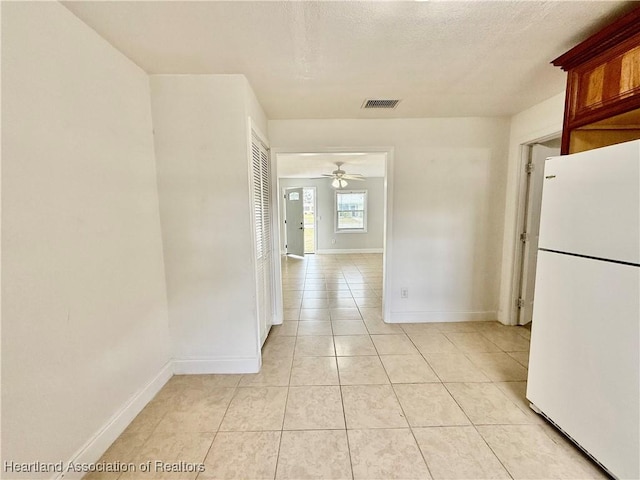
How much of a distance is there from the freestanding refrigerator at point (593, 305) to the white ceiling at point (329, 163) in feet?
11.2

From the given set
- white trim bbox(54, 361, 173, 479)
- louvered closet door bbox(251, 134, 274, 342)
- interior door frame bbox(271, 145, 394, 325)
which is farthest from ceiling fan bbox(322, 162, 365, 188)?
white trim bbox(54, 361, 173, 479)

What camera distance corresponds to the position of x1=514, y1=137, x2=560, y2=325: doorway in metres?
2.80

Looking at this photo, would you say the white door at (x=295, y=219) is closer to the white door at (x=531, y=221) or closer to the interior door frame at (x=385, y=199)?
the interior door frame at (x=385, y=199)

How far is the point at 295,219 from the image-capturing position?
24.1ft

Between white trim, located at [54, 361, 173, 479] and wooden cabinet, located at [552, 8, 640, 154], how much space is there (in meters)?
3.26

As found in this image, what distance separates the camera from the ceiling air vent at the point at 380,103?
240cm

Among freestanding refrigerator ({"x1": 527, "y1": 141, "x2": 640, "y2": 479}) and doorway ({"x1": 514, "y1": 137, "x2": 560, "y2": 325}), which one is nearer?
freestanding refrigerator ({"x1": 527, "y1": 141, "x2": 640, "y2": 479})

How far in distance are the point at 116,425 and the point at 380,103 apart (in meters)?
3.17

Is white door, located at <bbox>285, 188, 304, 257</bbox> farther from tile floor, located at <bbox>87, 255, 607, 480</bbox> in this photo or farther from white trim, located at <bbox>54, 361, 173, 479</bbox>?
white trim, located at <bbox>54, 361, 173, 479</bbox>

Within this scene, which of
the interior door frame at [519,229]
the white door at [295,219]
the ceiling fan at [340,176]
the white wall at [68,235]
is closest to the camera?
the white wall at [68,235]

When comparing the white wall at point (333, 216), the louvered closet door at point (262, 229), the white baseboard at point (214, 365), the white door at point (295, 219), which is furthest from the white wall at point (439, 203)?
the white wall at point (333, 216)

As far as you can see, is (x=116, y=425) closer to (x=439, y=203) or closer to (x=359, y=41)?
(x=359, y=41)

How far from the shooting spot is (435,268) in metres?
3.07

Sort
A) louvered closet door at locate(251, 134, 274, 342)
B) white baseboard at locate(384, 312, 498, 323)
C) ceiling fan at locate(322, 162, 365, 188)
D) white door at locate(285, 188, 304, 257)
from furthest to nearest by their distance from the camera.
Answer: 1. white door at locate(285, 188, 304, 257)
2. ceiling fan at locate(322, 162, 365, 188)
3. white baseboard at locate(384, 312, 498, 323)
4. louvered closet door at locate(251, 134, 274, 342)
